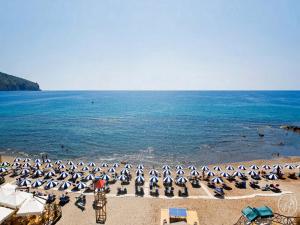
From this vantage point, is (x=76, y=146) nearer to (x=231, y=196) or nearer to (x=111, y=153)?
(x=111, y=153)

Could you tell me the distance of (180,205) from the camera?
23.1m

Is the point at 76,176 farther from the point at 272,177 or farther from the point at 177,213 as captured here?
the point at 272,177

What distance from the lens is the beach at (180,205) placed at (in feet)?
66.8

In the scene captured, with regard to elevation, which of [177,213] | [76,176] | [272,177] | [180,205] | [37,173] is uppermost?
[177,213]

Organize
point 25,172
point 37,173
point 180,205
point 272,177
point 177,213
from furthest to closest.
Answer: point 25,172 → point 37,173 → point 272,177 → point 180,205 → point 177,213

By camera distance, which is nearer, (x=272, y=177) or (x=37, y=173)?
(x=272, y=177)

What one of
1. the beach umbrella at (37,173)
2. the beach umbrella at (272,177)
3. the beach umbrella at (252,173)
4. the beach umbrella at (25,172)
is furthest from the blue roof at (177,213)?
the beach umbrella at (25,172)

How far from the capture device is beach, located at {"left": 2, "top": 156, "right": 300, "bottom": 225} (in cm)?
2036

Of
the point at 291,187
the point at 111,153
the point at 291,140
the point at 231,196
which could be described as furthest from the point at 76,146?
the point at 291,140

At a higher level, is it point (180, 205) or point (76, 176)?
point (76, 176)

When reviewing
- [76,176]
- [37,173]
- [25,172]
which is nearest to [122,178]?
[76,176]

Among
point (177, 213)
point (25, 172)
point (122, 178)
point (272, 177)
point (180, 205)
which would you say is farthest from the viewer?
point (25, 172)

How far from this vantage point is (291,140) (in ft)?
179

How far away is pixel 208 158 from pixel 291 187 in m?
15.6
